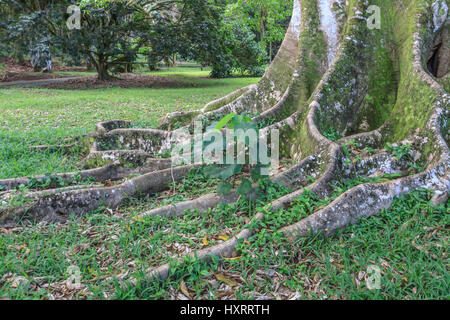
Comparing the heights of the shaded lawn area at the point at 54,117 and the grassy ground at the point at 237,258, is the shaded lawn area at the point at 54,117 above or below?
above

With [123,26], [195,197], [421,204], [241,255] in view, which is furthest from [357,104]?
[123,26]

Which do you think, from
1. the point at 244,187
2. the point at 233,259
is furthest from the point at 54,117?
the point at 233,259

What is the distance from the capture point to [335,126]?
197 inches

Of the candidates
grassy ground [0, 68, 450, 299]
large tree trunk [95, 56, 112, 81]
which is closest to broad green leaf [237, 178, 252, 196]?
grassy ground [0, 68, 450, 299]

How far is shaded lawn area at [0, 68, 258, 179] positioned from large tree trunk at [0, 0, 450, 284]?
0.79 meters

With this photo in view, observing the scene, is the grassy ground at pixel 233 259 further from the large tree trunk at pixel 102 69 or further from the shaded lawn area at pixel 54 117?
the large tree trunk at pixel 102 69

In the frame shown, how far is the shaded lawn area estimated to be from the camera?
555 centimetres

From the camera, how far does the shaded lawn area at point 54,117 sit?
5555mm

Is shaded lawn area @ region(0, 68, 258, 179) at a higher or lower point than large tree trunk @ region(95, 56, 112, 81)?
lower

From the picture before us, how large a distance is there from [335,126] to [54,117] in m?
7.20

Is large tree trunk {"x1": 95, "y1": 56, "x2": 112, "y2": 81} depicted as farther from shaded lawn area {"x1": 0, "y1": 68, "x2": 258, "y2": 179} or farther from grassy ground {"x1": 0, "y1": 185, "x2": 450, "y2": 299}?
grassy ground {"x1": 0, "y1": 185, "x2": 450, "y2": 299}

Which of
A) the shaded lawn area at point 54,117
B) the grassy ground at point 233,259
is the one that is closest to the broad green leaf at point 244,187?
the grassy ground at point 233,259

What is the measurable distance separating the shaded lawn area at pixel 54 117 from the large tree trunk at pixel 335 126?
0.79 metres
